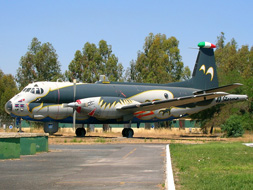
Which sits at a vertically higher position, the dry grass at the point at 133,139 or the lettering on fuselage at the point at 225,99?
the lettering on fuselage at the point at 225,99

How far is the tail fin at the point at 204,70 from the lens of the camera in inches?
1711

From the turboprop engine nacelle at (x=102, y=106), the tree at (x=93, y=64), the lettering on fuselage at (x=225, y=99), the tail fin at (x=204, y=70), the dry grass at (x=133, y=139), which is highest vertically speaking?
the tree at (x=93, y=64)

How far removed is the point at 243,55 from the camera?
97.8 m

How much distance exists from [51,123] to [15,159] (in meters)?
19.3

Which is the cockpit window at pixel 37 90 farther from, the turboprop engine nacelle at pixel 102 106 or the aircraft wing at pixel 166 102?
the aircraft wing at pixel 166 102

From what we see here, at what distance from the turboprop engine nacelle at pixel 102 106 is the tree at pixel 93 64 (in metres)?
45.2

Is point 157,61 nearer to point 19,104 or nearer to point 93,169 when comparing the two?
point 19,104

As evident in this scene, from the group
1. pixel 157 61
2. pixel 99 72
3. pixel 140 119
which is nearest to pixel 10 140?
pixel 140 119

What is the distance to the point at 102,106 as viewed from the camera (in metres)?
34.6

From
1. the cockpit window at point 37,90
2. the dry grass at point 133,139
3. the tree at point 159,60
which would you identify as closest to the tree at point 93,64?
the tree at point 159,60

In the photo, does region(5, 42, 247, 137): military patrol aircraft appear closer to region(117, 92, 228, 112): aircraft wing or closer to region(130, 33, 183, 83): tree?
region(117, 92, 228, 112): aircraft wing

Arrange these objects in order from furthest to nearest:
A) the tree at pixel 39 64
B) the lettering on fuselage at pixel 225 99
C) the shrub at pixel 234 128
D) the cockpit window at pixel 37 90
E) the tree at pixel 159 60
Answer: the tree at pixel 159 60 < the tree at pixel 39 64 < the lettering on fuselage at pixel 225 99 < the shrub at pixel 234 128 < the cockpit window at pixel 37 90

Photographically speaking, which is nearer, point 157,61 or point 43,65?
point 43,65

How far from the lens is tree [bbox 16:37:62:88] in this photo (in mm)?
72500
